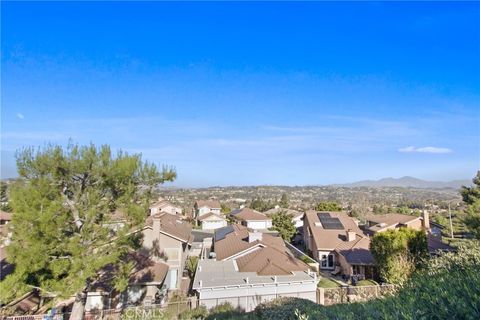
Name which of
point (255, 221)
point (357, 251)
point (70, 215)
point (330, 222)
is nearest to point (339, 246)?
point (357, 251)

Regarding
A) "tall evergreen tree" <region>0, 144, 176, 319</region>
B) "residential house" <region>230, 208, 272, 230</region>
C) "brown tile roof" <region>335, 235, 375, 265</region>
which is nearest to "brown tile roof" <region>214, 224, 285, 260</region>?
"brown tile roof" <region>335, 235, 375, 265</region>

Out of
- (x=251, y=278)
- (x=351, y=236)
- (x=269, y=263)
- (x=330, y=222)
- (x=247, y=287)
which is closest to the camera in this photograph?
(x=247, y=287)

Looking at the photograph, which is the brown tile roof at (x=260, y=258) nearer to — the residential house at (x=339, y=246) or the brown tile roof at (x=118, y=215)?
the residential house at (x=339, y=246)

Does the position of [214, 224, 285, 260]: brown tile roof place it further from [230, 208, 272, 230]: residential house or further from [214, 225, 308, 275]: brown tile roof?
[230, 208, 272, 230]: residential house

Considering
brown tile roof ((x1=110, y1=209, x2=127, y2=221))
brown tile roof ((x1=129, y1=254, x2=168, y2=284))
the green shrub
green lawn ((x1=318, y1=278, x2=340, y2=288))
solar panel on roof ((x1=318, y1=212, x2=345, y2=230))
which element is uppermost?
brown tile roof ((x1=110, y1=209, x2=127, y2=221))

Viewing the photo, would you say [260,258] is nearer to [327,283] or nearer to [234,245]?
[234,245]
